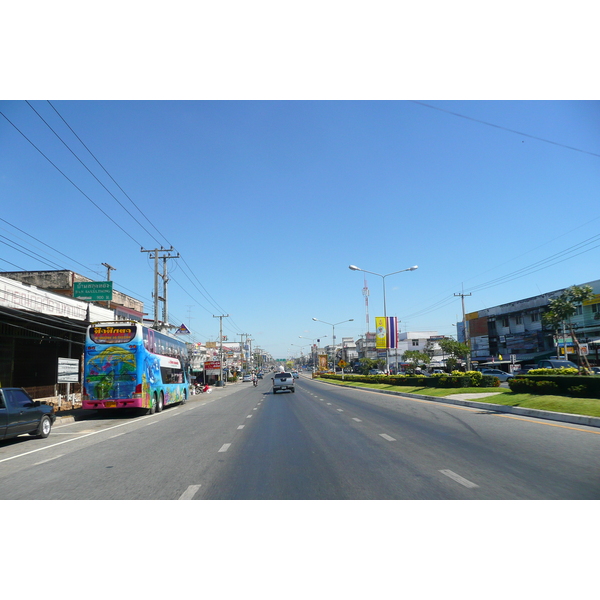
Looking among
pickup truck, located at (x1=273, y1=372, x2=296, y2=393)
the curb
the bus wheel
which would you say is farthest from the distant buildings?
the bus wheel

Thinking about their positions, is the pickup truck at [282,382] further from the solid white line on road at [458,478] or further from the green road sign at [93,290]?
the solid white line on road at [458,478]

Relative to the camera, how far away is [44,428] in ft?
51.5

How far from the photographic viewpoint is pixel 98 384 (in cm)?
2230

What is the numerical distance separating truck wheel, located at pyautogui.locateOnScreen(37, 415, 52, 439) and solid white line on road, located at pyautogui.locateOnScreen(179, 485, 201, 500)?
1021 cm

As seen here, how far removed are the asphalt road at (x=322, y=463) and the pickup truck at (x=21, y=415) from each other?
450mm

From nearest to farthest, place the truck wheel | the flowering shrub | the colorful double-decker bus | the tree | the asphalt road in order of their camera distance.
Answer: the asphalt road → the truck wheel → the flowering shrub → the colorful double-decker bus → the tree

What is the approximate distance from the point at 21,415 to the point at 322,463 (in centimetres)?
984

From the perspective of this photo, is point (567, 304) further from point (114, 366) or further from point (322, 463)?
point (114, 366)

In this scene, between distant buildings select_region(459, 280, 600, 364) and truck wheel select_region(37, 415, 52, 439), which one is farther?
distant buildings select_region(459, 280, 600, 364)

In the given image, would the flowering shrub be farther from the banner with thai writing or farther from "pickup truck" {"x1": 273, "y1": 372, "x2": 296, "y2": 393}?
"pickup truck" {"x1": 273, "y1": 372, "x2": 296, "y2": 393}

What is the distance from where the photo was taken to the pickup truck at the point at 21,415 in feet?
43.5

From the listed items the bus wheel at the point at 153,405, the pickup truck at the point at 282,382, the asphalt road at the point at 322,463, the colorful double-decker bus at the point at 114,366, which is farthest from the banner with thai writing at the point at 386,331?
the asphalt road at the point at 322,463

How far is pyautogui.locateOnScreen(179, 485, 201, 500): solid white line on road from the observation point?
6895mm

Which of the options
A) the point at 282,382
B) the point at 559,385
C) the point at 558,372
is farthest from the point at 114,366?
the point at 282,382
